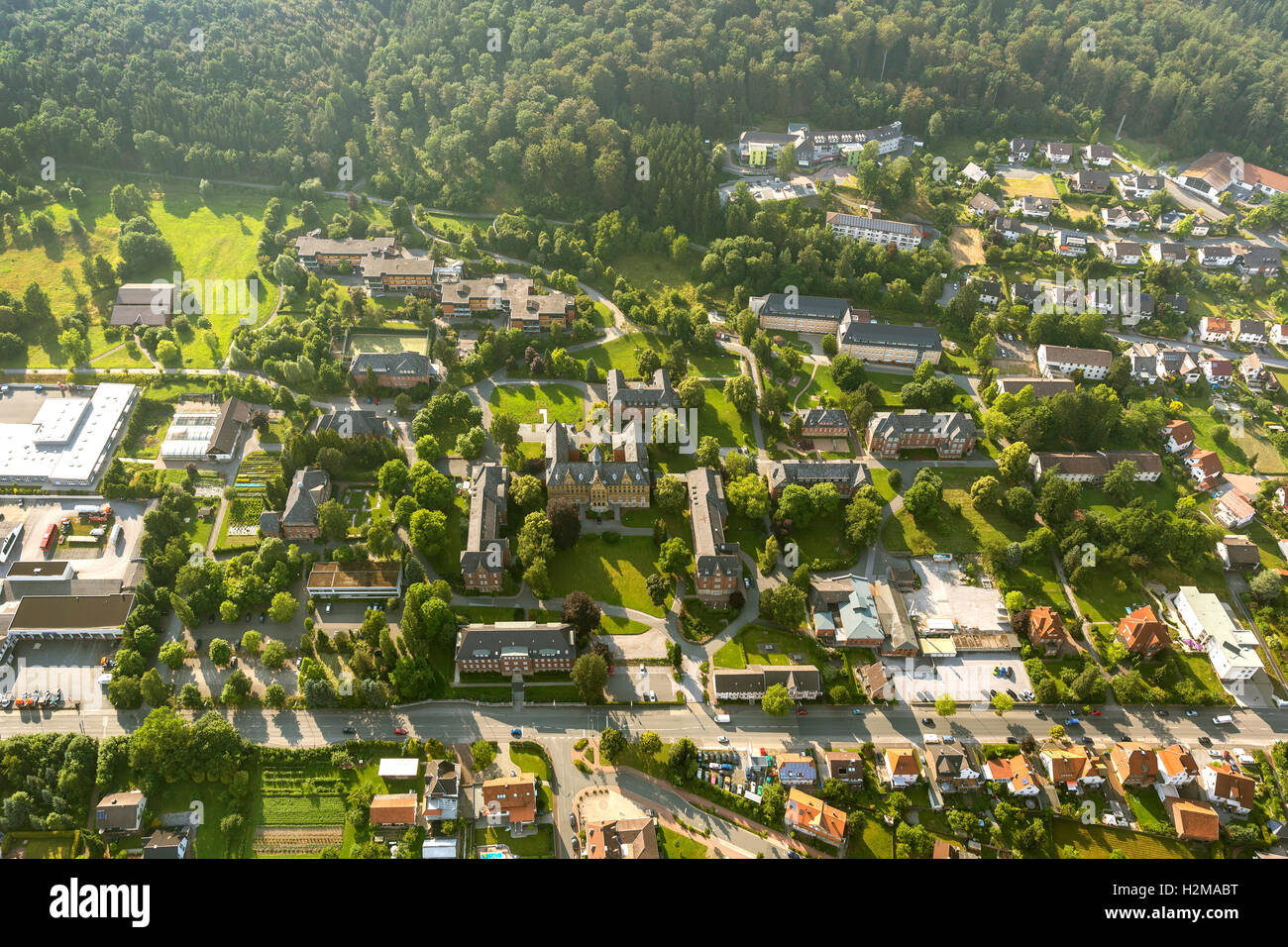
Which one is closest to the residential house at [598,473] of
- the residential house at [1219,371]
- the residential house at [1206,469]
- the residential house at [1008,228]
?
the residential house at [1206,469]

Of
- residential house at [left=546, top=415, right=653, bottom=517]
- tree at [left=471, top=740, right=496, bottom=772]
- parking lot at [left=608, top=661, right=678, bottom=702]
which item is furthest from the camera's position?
residential house at [left=546, top=415, right=653, bottom=517]

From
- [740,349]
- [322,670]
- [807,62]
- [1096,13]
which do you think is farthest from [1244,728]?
[1096,13]

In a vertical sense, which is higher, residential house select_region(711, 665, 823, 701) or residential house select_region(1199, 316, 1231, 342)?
residential house select_region(1199, 316, 1231, 342)

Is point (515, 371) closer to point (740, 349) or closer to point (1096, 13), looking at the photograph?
point (740, 349)

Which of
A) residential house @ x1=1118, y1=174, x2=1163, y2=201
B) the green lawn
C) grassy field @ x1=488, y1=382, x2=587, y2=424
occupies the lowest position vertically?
the green lawn

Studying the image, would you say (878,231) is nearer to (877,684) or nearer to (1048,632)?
(1048,632)

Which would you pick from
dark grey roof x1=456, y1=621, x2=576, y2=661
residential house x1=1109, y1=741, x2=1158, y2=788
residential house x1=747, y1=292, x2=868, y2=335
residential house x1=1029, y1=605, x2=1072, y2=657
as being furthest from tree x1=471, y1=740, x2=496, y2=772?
residential house x1=747, y1=292, x2=868, y2=335

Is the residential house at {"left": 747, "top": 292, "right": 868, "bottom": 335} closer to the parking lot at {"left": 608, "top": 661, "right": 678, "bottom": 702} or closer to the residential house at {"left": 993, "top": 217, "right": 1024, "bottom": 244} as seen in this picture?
the residential house at {"left": 993, "top": 217, "right": 1024, "bottom": 244}

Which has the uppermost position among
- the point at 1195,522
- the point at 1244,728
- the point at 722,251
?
the point at 722,251
